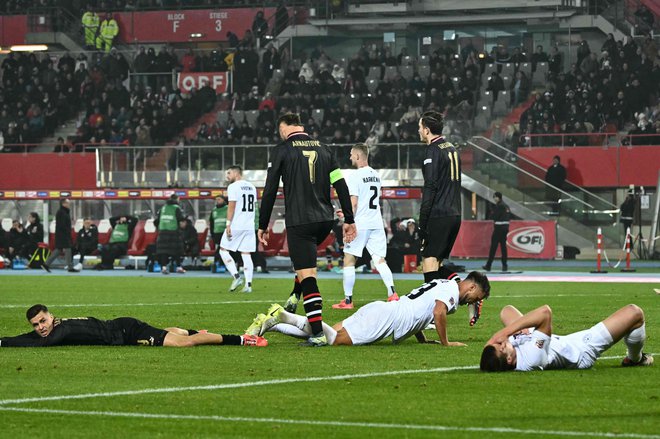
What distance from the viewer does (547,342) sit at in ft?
35.0

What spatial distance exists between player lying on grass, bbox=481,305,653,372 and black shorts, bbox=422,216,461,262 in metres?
4.44

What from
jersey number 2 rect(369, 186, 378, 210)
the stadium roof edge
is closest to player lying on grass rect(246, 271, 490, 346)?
jersey number 2 rect(369, 186, 378, 210)

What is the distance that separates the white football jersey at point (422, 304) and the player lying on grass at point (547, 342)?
5.28 ft

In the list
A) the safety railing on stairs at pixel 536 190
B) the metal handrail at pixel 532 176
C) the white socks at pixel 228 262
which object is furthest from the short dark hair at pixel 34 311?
the metal handrail at pixel 532 176

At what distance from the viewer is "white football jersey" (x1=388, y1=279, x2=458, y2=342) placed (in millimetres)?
12594

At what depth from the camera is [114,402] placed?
9.05m

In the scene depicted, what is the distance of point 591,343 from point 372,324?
269 centimetres

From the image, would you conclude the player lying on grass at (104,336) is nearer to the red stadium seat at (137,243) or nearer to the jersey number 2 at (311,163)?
the jersey number 2 at (311,163)

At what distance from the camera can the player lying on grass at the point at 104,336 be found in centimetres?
1273

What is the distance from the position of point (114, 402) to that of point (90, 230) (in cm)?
3014

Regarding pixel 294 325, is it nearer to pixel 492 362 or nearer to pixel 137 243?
pixel 492 362

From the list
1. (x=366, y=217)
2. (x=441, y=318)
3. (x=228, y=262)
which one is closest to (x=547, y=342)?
(x=441, y=318)

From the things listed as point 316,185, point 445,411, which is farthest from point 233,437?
point 316,185

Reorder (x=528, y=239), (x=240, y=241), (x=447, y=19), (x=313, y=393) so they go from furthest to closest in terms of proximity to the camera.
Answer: (x=447, y=19)
(x=528, y=239)
(x=240, y=241)
(x=313, y=393)
